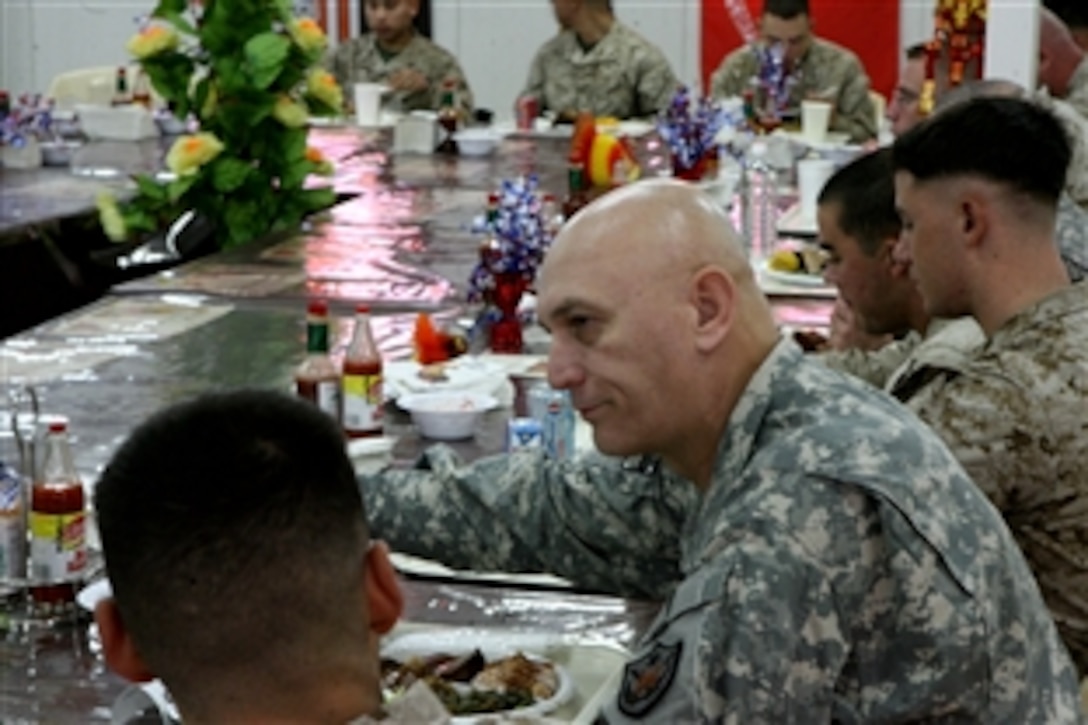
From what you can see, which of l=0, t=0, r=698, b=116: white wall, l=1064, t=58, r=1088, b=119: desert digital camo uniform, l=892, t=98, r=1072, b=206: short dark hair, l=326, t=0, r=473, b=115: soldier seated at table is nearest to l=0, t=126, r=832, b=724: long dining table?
l=892, t=98, r=1072, b=206: short dark hair

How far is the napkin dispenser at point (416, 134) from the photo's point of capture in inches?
251

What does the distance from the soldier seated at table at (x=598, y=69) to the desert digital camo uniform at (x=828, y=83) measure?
233mm

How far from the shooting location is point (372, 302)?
404 cm

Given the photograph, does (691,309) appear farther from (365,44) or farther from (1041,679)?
(365,44)

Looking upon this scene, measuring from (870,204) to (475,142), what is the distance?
3.20 m

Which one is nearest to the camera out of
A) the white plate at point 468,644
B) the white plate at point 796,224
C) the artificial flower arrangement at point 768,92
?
the white plate at point 468,644

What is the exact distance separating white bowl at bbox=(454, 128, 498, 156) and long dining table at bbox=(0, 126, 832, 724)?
1.20 ft

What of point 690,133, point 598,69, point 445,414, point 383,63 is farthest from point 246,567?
point 383,63

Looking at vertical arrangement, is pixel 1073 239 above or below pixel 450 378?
above

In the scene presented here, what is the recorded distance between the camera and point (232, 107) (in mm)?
4562

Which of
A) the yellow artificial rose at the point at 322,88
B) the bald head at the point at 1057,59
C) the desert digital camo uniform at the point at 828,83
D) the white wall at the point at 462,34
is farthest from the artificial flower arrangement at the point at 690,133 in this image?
the white wall at the point at 462,34

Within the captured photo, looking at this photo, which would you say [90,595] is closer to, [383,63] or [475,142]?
[475,142]

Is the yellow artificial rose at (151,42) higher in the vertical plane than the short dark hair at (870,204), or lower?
higher

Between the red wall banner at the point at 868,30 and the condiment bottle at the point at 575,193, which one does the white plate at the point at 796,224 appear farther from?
the red wall banner at the point at 868,30
